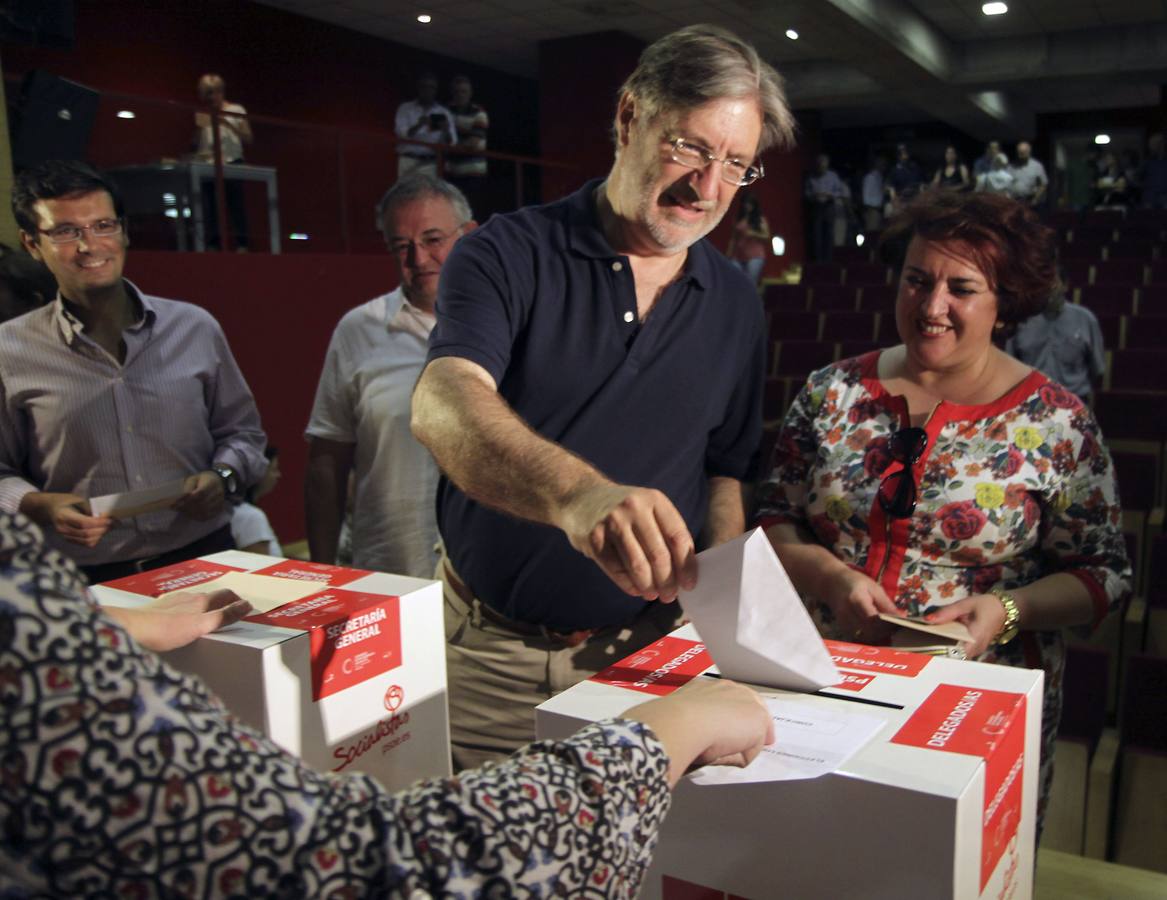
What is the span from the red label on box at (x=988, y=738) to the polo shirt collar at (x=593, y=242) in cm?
72

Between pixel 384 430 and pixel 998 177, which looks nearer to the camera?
pixel 384 430

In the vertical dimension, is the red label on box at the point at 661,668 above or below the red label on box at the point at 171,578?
below

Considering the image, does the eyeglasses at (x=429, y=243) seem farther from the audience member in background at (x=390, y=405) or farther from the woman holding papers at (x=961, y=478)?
the woman holding papers at (x=961, y=478)

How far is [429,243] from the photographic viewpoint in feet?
6.93

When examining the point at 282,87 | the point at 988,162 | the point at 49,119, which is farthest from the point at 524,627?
the point at 988,162

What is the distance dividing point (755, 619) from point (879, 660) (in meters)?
0.23

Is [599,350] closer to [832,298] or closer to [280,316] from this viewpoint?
[280,316]

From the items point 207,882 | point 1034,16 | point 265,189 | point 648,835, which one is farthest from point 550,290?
point 1034,16

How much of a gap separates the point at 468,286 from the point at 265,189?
4.54 metres

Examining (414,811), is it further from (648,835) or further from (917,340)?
(917,340)

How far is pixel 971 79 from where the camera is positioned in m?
10.7

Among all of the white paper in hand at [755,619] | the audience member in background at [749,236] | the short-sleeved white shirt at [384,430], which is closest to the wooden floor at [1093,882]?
the white paper in hand at [755,619]

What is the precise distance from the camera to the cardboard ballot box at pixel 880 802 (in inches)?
28.7

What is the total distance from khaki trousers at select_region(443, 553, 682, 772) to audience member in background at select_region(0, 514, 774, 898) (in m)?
0.71
